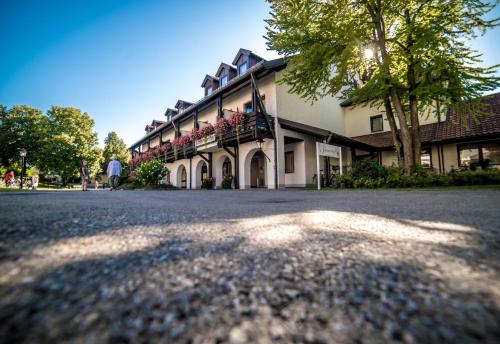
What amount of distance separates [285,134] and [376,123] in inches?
305

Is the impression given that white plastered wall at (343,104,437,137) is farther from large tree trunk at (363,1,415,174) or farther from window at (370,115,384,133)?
large tree trunk at (363,1,415,174)

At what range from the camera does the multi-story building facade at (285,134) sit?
9.90m

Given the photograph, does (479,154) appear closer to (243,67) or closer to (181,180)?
(243,67)

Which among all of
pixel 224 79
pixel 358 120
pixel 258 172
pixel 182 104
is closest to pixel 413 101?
pixel 358 120

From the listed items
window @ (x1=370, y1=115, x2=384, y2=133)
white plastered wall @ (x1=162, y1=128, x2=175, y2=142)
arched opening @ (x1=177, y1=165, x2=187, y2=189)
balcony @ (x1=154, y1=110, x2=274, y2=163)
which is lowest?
arched opening @ (x1=177, y1=165, x2=187, y2=189)

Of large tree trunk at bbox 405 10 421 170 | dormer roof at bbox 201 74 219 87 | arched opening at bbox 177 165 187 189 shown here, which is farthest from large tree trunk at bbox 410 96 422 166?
arched opening at bbox 177 165 187 189

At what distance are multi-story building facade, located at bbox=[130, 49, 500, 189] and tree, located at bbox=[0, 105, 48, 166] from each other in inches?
918

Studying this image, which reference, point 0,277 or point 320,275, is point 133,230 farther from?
point 320,275

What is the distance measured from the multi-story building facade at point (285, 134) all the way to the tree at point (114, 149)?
26117 millimetres

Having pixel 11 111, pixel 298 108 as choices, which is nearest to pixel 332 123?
pixel 298 108

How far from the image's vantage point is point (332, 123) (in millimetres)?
13867

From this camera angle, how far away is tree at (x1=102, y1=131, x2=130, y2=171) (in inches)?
1406

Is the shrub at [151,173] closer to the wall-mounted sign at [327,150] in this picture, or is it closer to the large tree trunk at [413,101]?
the wall-mounted sign at [327,150]

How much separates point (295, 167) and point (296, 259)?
34.9 feet
